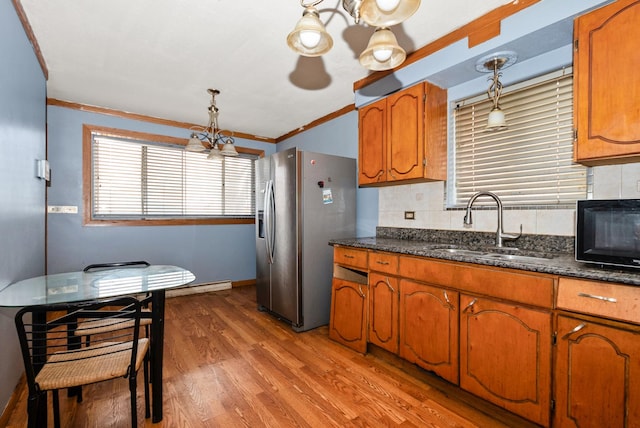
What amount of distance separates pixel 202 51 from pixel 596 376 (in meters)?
3.12

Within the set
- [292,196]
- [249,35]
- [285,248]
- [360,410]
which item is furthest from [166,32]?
[360,410]

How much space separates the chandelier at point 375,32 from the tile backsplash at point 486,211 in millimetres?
1449

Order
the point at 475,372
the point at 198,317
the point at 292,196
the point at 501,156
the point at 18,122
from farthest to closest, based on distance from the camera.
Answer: the point at 198,317
the point at 292,196
the point at 501,156
the point at 18,122
the point at 475,372

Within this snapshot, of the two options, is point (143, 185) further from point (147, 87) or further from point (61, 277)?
point (61, 277)

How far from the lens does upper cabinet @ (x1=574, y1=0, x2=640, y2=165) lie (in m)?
1.43

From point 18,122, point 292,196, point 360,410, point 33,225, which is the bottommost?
point 360,410

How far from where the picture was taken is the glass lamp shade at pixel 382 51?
1.31m

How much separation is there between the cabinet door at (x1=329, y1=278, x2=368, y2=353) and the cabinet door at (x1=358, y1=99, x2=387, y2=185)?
39.3 inches

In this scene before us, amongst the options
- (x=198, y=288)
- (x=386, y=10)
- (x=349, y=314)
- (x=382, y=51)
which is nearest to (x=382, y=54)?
(x=382, y=51)

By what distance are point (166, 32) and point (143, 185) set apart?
2.36 m

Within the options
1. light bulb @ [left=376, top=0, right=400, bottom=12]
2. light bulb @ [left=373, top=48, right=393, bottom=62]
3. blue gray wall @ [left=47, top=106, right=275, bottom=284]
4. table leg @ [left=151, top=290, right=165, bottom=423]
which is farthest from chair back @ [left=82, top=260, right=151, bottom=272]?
light bulb @ [left=376, top=0, right=400, bottom=12]

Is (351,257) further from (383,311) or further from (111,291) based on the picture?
(111,291)

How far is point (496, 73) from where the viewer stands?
7.08ft

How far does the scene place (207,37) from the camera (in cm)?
216
